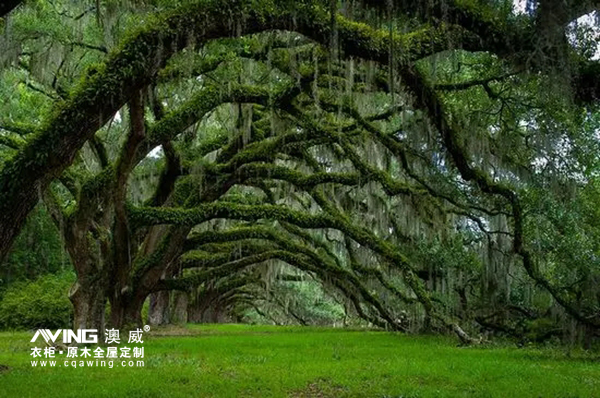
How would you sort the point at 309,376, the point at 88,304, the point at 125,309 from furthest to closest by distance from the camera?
the point at 125,309
the point at 88,304
the point at 309,376

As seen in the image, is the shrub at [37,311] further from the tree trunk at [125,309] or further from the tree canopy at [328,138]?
the tree trunk at [125,309]

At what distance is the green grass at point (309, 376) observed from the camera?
7.26m

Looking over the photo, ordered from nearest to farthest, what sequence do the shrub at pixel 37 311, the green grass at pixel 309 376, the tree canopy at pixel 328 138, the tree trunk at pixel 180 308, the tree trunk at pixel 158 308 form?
the tree canopy at pixel 328 138
the green grass at pixel 309 376
the shrub at pixel 37 311
the tree trunk at pixel 158 308
the tree trunk at pixel 180 308

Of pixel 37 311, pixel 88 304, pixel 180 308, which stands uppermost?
pixel 88 304

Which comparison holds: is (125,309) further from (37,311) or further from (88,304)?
(37,311)

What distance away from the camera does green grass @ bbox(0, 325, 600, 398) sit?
7.26 meters

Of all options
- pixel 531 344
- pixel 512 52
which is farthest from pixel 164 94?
pixel 531 344

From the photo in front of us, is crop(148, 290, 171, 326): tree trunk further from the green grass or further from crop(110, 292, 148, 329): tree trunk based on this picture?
the green grass

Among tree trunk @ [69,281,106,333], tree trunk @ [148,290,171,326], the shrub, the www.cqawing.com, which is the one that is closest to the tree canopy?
tree trunk @ [69,281,106,333]

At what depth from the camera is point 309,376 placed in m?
8.54

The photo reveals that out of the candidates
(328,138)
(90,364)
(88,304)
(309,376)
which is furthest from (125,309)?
(309,376)

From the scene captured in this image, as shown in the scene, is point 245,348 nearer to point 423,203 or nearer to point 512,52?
point 423,203

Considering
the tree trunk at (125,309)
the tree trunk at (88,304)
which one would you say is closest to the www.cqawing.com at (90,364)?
the tree trunk at (88,304)

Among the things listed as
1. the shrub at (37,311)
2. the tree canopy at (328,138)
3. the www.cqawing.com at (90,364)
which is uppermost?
the tree canopy at (328,138)
